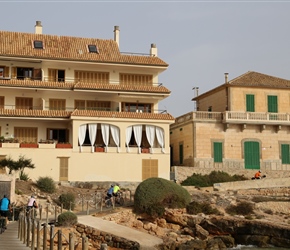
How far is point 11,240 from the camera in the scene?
77.6ft

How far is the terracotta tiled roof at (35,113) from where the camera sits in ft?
154

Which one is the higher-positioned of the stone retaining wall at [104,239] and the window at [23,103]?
the window at [23,103]

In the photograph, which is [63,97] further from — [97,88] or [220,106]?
[220,106]

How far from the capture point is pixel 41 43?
51.7 metres

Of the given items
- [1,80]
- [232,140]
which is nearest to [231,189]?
[232,140]

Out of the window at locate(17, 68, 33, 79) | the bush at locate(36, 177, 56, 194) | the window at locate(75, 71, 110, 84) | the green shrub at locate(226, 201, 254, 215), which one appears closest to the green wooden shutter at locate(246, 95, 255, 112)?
the window at locate(75, 71, 110, 84)

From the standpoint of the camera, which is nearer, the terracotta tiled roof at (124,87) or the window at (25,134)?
the window at (25,134)

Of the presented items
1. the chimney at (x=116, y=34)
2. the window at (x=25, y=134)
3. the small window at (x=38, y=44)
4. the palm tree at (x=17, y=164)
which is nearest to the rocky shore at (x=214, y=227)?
the palm tree at (x=17, y=164)

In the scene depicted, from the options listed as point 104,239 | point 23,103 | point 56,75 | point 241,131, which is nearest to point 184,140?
point 241,131

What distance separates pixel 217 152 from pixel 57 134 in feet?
46.5

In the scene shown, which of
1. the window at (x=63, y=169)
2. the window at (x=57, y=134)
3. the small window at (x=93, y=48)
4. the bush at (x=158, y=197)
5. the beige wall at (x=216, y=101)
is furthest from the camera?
the beige wall at (x=216, y=101)

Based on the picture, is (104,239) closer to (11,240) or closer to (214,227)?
(11,240)

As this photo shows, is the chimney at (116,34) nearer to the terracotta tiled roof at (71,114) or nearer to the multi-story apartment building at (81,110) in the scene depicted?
the multi-story apartment building at (81,110)

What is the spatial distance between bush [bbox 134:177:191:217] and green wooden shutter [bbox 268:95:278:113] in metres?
19.3
